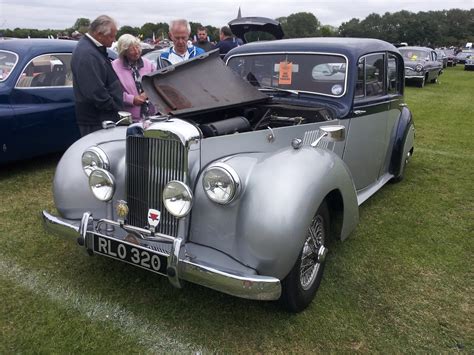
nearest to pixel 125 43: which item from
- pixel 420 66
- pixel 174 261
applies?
pixel 174 261

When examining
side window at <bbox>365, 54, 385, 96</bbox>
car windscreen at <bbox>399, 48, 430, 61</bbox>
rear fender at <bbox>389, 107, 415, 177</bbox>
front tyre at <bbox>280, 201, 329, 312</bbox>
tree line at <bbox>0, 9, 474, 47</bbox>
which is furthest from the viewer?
tree line at <bbox>0, 9, 474, 47</bbox>

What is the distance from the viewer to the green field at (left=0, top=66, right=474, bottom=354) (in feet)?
7.78

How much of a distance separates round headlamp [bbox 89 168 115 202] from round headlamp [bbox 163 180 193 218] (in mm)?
458

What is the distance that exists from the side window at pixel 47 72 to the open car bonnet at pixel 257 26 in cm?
239

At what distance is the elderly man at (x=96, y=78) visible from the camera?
3.65m

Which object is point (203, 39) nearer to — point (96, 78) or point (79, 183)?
point (96, 78)

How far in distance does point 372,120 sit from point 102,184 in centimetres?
259

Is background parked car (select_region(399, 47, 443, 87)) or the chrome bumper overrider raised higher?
background parked car (select_region(399, 47, 443, 87))

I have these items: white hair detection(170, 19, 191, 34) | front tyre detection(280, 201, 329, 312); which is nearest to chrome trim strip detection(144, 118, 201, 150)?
front tyre detection(280, 201, 329, 312)

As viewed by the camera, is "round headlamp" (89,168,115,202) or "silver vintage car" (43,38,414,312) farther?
"round headlamp" (89,168,115,202)

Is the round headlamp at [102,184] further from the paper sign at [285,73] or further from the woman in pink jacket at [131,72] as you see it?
the paper sign at [285,73]

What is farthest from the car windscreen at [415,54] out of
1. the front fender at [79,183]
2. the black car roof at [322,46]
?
the front fender at [79,183]

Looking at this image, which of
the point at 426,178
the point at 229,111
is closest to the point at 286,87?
the point at 229,111

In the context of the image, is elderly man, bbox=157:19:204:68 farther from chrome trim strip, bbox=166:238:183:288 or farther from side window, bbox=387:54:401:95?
chrome trim strip, bbox=166:238:183:288
